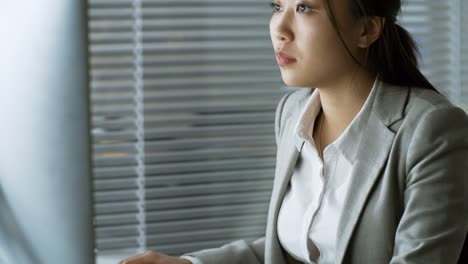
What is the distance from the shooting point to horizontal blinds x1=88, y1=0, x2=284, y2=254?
2047mm

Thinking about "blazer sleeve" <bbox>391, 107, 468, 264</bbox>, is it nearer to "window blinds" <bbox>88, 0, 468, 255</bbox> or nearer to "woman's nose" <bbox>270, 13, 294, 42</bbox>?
"woman's nose" <bbox>270, 13, 294, 42</bbox>

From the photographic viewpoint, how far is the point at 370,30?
Answer: 152 cm

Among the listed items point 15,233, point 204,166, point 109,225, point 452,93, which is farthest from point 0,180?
point 452,93

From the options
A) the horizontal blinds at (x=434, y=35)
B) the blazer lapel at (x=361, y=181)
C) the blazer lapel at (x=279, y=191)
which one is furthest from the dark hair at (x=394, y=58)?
the horizontal blinds at (x=434, y=35)

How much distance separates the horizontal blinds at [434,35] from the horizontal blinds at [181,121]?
62 cm

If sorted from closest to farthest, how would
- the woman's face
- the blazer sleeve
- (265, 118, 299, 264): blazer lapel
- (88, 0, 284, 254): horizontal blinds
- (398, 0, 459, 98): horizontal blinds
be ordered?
the blazer sleeve < the woman's face < (265, 118, 299, 264): blazer lapel < (88, 0, 284, 254): horizontal blinds < (398, 0, 459, 98): horizontal blinds

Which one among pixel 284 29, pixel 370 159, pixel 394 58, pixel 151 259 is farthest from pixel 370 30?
pixel 151 259

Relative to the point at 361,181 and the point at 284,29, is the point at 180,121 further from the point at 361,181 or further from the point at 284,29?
the point at 361,181

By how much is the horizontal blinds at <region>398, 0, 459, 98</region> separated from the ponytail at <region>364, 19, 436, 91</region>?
913mm

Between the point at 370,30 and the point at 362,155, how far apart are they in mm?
299

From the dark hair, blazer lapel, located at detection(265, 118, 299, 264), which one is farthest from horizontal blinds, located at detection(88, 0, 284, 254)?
the dark hair

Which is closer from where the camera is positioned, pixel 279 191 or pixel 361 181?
pixel 361 181

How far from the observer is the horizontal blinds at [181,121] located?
2.05 m

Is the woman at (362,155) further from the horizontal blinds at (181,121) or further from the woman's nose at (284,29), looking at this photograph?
the horizontal blinds at (181,121)
